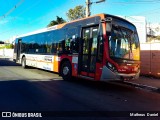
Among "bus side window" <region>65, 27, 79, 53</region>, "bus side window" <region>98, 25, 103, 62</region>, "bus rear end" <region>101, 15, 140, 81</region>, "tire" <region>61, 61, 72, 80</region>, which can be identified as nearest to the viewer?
"bus rear end" <region>101, 15, 140, 81</region>

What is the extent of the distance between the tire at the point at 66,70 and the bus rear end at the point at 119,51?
308 cm

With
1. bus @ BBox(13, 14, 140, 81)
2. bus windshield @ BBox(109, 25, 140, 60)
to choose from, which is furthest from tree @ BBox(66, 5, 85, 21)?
bus windshield @ BBox(109, 25, 140, 60)

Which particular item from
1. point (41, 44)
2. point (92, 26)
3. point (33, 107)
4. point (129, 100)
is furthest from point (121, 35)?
point (41, 44)

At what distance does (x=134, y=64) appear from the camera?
40.6 ft

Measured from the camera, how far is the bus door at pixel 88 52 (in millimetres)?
12202

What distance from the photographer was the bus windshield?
1163 centimetres

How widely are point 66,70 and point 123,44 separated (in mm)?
3863

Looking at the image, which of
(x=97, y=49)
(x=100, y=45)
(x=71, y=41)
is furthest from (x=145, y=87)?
(x=71, y=41)

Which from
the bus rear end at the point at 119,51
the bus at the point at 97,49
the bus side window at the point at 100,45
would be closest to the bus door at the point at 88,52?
the bus at the point at 97,49

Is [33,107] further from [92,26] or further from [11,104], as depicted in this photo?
[92,26]

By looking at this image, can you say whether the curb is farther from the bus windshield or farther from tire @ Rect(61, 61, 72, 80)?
tire @ Rect(61, 61, 72, 80)

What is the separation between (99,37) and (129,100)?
3358 millimetres

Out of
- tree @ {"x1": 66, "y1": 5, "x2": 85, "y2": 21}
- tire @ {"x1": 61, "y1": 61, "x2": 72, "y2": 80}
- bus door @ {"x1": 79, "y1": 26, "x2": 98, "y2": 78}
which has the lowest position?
tire @ {"x1": 61, "y1": 61, "x2": 72, "y2": 80}

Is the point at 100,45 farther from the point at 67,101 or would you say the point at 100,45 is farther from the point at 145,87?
the point at 67,101
